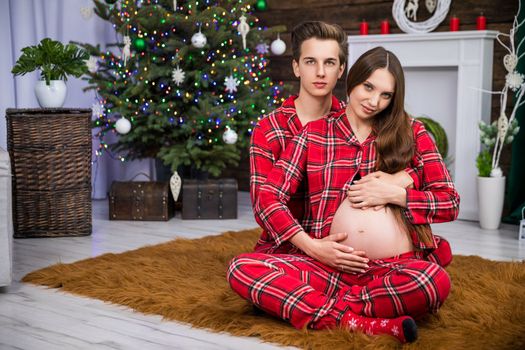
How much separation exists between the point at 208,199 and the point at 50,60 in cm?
127

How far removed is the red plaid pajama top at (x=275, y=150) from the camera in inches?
101

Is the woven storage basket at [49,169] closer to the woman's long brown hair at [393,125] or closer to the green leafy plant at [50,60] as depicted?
the green leafy plant at [50,60]

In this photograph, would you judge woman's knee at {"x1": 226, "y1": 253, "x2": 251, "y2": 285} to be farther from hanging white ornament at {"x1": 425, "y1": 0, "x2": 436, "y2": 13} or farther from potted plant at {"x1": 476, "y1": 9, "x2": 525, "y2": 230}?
hanging white ornament at {"x1": 425, "y1": 0, "x2": 436, "y2": 13}

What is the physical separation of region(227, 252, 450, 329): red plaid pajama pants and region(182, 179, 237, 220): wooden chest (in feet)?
7.18

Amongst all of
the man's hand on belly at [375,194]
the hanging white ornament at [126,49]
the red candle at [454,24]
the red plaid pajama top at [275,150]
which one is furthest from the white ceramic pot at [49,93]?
the red candle at [454,24]

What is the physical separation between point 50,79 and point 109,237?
93 cm

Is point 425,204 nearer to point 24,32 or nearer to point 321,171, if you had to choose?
point 321,171

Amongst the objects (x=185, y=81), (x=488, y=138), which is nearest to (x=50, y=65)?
(x=185, y=81)

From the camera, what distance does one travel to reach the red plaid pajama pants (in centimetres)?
222

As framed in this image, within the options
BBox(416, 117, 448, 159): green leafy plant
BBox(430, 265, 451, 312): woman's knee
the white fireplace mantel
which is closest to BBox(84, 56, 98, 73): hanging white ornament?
the white fireplace mantel

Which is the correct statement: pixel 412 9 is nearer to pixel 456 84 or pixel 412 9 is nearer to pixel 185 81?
pixel 456 84

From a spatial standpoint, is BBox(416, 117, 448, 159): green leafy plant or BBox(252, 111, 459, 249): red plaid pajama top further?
BBox(416, 117, 448, 159): green leafy plant

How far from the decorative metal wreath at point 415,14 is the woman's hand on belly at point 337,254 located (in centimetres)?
286

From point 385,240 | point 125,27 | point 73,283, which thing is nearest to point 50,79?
point 125,27
